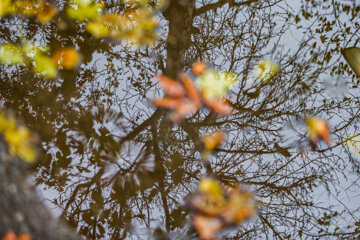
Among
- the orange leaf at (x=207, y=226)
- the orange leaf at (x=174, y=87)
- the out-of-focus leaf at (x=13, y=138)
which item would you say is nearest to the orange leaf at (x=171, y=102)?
the orange leaf at (x=174, y=87)

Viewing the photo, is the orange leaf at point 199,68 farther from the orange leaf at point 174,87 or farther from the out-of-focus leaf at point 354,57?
the out-of-focus leaf at point 354,57

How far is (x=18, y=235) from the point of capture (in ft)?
3.35

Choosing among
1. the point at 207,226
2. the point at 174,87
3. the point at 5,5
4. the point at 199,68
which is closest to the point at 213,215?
the point at 207,226

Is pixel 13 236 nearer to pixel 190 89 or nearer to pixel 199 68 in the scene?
pixel 190 89

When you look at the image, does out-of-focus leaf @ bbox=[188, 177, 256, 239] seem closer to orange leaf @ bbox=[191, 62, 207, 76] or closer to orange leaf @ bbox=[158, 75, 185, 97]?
orange leaf @ bbox=[158, 75, 185, 97]

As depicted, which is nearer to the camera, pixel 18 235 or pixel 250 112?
pixel 18 235

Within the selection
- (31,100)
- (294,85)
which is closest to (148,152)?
(31,100)

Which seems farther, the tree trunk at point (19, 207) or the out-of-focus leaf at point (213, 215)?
the out-of-focus leaf at point (213, 215)

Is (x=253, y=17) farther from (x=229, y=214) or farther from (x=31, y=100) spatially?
(x=31, y=100)

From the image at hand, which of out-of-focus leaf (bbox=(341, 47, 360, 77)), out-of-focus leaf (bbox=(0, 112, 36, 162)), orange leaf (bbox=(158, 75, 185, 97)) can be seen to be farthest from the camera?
orange leaf (bbox=(158, 75, 185, 97))

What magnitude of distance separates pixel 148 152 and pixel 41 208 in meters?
2.19

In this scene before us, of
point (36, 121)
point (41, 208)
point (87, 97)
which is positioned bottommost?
point (41, 208)

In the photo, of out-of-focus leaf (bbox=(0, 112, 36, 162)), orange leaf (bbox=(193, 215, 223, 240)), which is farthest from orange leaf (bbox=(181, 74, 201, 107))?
out-of-focus leaf (bbox=(0, 112, 36, 162))

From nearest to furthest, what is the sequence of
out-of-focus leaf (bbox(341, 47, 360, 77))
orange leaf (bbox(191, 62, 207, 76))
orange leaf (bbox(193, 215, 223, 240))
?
orange leaf (bbox(193, 215, 223, 240))
out-of-focus leaf (bbox(341, 47, 360, 77))
orange leaf (bbox(191, 62, 207, 76))
